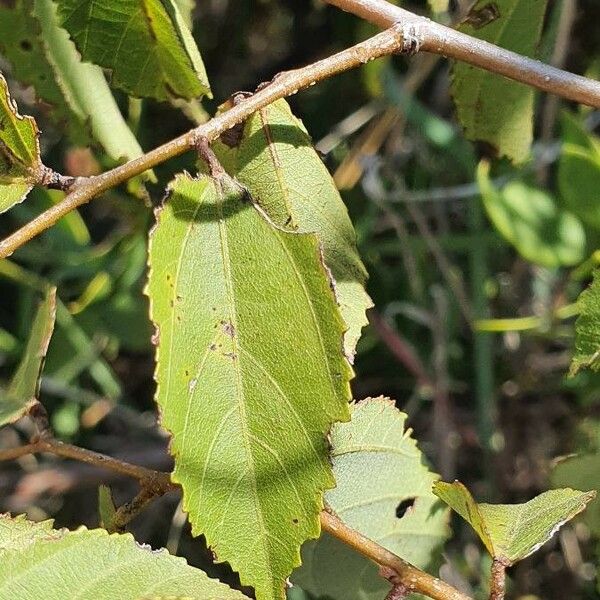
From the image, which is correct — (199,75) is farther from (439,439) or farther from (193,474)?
(439,439)

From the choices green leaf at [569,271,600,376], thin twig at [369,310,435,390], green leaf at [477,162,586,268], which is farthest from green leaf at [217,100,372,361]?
thin twig at [369,310,435,390]

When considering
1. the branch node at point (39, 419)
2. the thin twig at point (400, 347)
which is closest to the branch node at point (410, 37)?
the branch node at point (39, 419)

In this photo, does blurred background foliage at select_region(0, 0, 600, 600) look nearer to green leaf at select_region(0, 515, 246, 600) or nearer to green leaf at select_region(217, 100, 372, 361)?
green leaf at select_region(217, 100, 372, 361)

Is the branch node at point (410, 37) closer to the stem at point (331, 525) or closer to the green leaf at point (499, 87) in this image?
the green leaf at point (499, 87)

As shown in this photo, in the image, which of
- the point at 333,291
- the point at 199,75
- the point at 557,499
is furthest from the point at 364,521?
the point at 199,75

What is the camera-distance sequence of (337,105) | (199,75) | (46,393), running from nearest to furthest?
(199,75), (46,393), (337,105)

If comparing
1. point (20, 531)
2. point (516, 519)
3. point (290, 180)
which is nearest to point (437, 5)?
point (290, 180)
